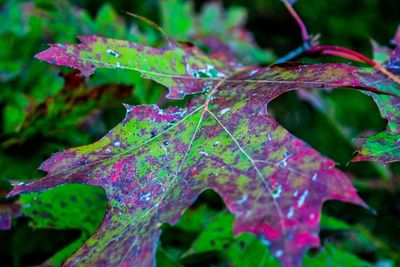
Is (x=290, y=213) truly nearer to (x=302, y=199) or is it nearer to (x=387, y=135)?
(x=302, y=199)

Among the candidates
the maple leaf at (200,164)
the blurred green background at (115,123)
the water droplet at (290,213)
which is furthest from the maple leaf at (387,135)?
the blurred green background at (115,123)

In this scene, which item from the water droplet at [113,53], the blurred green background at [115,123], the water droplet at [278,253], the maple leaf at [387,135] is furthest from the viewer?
the blurred green background at [115,123]

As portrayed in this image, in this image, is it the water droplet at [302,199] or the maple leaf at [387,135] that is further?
the maple leaf at [387,135]

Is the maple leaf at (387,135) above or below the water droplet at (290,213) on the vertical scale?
above

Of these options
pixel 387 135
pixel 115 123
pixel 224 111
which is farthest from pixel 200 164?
pixel 115 123

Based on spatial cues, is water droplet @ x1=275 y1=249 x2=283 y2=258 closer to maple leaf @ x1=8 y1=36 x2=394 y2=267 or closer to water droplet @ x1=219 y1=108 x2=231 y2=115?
maple leaf @ x1=8 y1=36 x2=394 y2=267

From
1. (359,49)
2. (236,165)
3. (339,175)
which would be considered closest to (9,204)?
(236,165)

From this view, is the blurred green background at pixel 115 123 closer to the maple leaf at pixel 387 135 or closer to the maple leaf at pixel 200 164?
the maple leaf at pixel 200 164
